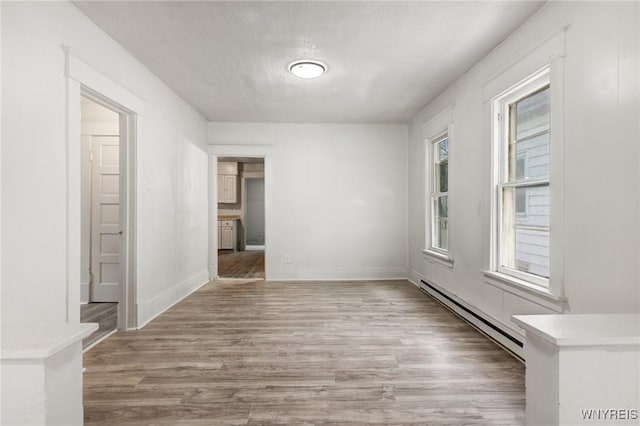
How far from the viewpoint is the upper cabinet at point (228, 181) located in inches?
340

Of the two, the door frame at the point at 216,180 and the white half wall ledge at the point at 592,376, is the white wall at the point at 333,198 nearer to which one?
the door frame at the point at 216,180

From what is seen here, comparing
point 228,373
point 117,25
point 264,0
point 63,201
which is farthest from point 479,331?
point 117,25

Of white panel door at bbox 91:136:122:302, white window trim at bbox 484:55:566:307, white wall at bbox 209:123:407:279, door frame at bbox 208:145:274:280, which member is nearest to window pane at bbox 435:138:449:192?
white wall at bbox 209:123:407:279

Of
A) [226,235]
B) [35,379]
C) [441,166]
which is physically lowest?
[226,235]

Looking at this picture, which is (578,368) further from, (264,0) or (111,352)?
(111,352)

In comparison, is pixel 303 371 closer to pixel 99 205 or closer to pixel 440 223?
pixel 440 223

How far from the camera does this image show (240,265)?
6398 mm

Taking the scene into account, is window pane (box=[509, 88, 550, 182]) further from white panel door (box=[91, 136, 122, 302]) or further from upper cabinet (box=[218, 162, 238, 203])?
upper cabinet (box=[218, 162, 238, 203])

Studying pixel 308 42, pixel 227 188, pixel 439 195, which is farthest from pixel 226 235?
pixel 308 42

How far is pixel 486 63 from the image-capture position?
2785 millimetres

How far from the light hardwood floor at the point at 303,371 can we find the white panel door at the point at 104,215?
1094 millimetres

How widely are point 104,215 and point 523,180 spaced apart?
457cm

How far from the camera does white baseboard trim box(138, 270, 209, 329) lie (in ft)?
9.91

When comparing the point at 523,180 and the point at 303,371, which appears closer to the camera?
the point at 303,371
